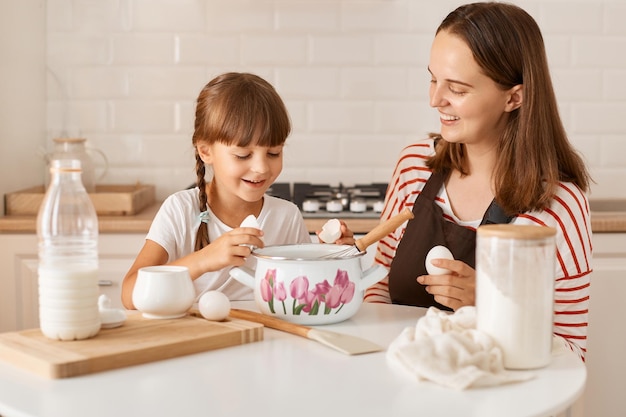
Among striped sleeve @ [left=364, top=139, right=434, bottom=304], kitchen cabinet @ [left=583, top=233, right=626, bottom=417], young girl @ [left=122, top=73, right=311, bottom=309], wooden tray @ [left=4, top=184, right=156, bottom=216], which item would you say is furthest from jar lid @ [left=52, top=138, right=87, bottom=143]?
kitchen cabinet @ [left=583, top=233, right=626, bottom=417]

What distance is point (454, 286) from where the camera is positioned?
168 centimetres

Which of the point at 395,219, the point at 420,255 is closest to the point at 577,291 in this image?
the point at 420,255

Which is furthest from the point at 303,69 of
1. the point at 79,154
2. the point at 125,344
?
the point at 125,344

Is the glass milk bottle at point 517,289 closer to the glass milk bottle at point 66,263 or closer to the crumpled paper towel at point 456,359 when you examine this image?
the crumpled paper towel at point 456,359

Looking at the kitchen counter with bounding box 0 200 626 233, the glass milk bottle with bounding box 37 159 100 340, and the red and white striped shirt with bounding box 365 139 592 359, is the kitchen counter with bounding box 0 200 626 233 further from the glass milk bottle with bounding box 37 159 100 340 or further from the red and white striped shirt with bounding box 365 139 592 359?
the glass milk bottle with bounding box 37 159 100 340

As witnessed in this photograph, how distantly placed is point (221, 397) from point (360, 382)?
200mm

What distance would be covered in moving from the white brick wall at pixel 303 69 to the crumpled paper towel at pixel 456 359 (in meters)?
2.08

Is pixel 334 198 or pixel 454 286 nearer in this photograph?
pixel 454 286

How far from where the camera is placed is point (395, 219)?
63.6 inches

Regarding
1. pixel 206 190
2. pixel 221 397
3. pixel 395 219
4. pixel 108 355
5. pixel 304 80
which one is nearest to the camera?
pixel 221 397

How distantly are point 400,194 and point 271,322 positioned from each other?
0.76 meters

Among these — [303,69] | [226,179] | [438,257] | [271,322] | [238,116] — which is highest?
[303,69]

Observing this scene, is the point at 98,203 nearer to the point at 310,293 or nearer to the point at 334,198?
the point at 334,198

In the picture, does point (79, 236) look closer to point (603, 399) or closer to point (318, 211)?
point (318, 211)
